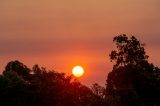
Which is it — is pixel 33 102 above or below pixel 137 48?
below

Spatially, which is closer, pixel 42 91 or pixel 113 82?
pixel 42 91

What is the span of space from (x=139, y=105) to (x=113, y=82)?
9.68 metres

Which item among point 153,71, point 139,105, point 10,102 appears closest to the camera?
point 10,102

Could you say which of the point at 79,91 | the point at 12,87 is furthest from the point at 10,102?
the point at 79,91

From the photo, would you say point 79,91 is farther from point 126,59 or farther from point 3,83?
point 126,59

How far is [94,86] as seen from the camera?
130 m

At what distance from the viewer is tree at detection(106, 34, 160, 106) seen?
13912 cm

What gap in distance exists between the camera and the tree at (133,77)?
139125 millimetres

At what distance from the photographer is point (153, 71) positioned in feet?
487

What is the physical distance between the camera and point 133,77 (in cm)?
14625

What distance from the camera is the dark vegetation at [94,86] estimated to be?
124 m

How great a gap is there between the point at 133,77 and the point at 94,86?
17983mm

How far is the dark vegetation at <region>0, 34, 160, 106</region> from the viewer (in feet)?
407

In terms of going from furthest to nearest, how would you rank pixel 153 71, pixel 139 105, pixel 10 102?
pixel 153 71 → pixel 139 105 → pixel 10 102
